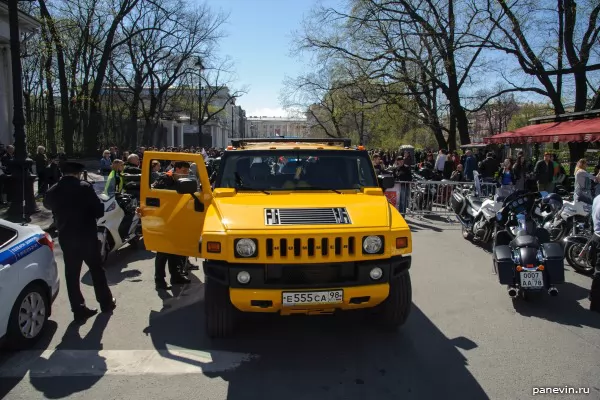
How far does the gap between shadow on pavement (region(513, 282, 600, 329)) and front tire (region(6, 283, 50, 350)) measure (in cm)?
521

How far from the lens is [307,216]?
416cm

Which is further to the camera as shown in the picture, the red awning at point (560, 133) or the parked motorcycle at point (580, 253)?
the red awning at point (560, 133)

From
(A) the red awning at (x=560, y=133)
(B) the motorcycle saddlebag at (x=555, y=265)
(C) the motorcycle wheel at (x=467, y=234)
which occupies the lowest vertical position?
(C) the motorcycle wheel at (x=467, y=234)

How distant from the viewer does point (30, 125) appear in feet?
60.1

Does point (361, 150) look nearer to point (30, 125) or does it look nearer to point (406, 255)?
A: point (406, 255)

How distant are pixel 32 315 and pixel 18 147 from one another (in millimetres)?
8437

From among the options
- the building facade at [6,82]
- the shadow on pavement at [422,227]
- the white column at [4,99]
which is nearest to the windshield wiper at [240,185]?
the shadow on pavement at [422,227]

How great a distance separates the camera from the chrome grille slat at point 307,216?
160 inches

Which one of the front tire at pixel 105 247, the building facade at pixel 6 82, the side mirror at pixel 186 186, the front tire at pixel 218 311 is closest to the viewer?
the front tire at pixel 218 311

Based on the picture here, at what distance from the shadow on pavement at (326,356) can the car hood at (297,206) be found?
1.22 m

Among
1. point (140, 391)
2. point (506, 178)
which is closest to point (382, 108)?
point (506, 178)

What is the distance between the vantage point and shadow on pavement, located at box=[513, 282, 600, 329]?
517 cm

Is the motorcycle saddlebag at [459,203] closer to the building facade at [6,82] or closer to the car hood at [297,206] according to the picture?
the car hood at [297,206]

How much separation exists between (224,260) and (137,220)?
4.84m
